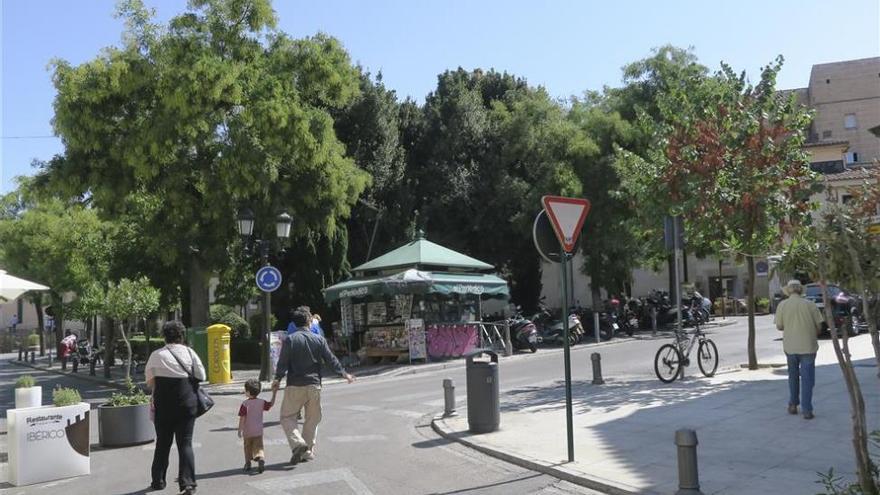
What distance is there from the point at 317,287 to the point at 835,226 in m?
25.1

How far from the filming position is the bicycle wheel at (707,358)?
14.3m

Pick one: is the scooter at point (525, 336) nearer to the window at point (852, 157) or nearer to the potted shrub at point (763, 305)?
the potted shrub at point (763, 305)

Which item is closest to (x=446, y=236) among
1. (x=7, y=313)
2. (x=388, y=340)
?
(x=388, y=340)

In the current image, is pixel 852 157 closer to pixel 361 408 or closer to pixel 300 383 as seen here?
pixel 361 408

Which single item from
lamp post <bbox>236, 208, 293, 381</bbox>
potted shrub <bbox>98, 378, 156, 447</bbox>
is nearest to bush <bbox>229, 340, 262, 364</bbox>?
lamp post <bbox>236, 208, 293, 381</bbox>

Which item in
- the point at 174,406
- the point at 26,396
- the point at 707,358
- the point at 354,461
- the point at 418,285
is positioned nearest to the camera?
the point at 174,406

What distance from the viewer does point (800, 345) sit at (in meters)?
9.79

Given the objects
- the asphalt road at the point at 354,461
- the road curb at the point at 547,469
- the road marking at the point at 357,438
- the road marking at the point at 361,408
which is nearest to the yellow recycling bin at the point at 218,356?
the asphalt road at the point at 354,461

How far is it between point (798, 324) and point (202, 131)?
15.6 meters

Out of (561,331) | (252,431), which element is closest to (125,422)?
(252,431)

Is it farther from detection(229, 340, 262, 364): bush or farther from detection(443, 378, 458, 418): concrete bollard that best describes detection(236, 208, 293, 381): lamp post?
detection(443, 378, 458, 418): concrete bollard

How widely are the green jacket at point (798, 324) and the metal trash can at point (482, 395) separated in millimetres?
3848

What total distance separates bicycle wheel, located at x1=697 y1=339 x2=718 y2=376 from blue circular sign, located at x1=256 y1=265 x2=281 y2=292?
977cm

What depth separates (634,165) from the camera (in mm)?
15758
